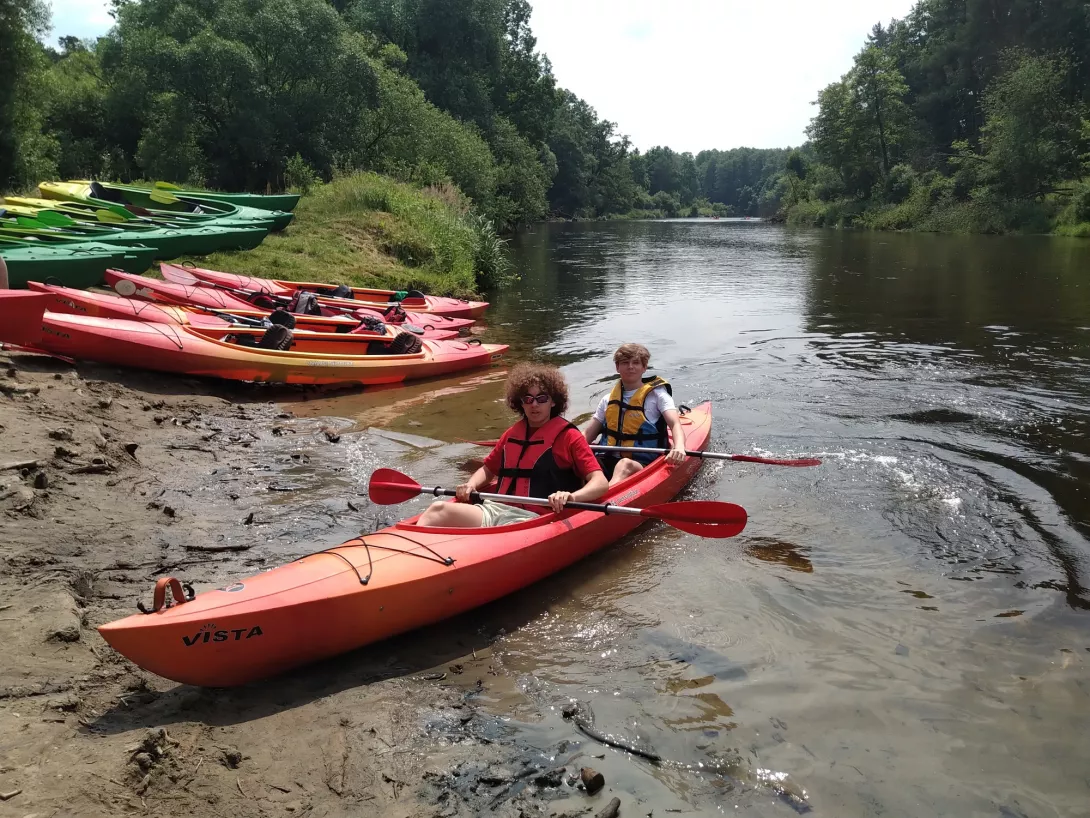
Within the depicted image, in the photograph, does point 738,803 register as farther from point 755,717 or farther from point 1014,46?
point 1014,46

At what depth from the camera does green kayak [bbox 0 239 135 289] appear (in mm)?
→ 8484

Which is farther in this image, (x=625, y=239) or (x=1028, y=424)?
(x=625, y=239)

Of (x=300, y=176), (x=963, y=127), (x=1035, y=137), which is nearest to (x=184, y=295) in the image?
(x=300, y=176)

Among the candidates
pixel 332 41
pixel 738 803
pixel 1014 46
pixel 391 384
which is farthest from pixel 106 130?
pixel 1014 46

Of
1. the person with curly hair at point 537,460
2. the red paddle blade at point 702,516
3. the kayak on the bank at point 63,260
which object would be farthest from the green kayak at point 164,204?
the red paddle blade at point 702,516

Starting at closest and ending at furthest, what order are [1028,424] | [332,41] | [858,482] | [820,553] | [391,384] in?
[820,553]
[858,482]
[1028,424]
[391,384]
[332,41]

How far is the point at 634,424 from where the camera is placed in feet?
19.0

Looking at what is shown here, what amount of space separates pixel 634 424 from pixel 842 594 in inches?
75.6

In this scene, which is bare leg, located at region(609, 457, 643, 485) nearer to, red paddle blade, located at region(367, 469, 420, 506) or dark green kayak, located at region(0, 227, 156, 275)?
red paddle blade, located at region(367, 469, 420, 506)

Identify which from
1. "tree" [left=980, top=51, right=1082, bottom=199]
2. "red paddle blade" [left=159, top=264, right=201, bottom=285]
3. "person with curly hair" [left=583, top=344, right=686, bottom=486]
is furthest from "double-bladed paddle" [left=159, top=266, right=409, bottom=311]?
"tree" [left=980, top=51, right=1082, bottom=199]

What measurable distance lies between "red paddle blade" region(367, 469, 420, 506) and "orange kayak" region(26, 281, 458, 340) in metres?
4.58

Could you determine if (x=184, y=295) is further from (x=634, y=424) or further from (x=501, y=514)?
(x=501, y=514)

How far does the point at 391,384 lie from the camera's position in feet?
30.4

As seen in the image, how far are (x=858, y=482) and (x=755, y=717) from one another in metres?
3.37
